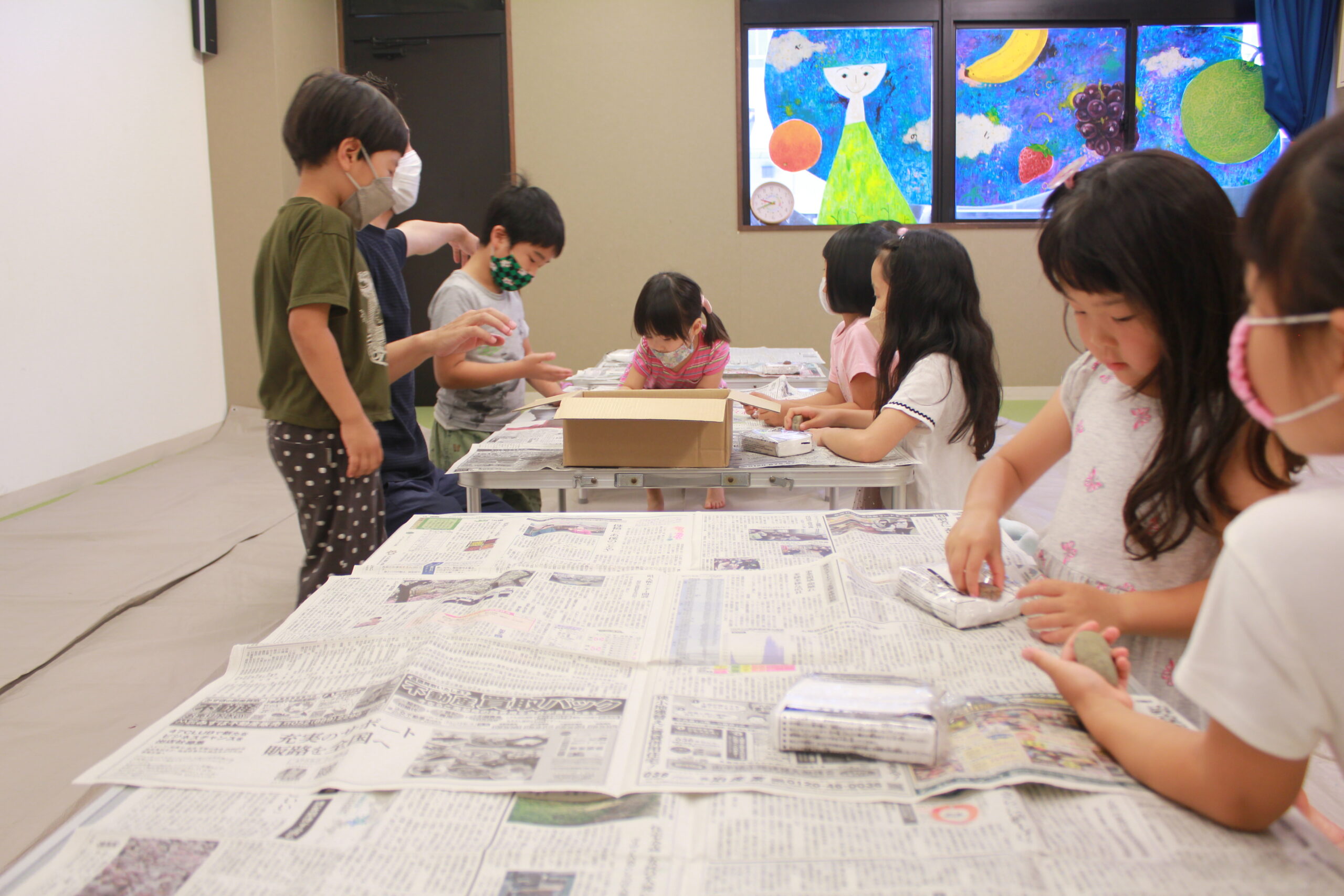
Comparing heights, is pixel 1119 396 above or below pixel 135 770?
above

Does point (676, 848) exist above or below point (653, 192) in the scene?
below

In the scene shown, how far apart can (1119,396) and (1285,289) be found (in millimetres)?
634

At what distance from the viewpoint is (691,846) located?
63 cm

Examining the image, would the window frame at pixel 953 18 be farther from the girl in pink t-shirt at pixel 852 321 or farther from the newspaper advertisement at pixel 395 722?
the newspaper advertisement at pixel 395 722

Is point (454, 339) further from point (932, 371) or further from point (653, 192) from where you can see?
point (653, 192)

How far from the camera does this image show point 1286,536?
0.53 metres

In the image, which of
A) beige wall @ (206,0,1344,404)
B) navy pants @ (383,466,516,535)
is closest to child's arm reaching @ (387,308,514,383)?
navy pants @ (383,466,516,535)

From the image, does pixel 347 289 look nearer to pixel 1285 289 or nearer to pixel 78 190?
pixel 1285 289

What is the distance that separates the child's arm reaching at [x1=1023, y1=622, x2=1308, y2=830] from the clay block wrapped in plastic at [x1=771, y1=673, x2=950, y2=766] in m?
0.12

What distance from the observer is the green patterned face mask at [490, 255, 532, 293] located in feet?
8.07

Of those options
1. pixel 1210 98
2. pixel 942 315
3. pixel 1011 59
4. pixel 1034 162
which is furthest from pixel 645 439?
pixel 1210 98

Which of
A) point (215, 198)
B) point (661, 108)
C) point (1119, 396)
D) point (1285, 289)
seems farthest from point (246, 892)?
point (661, 108)

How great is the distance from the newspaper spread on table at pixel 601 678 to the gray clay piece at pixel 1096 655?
0.04 m

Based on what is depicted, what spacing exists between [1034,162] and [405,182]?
4.58 m
